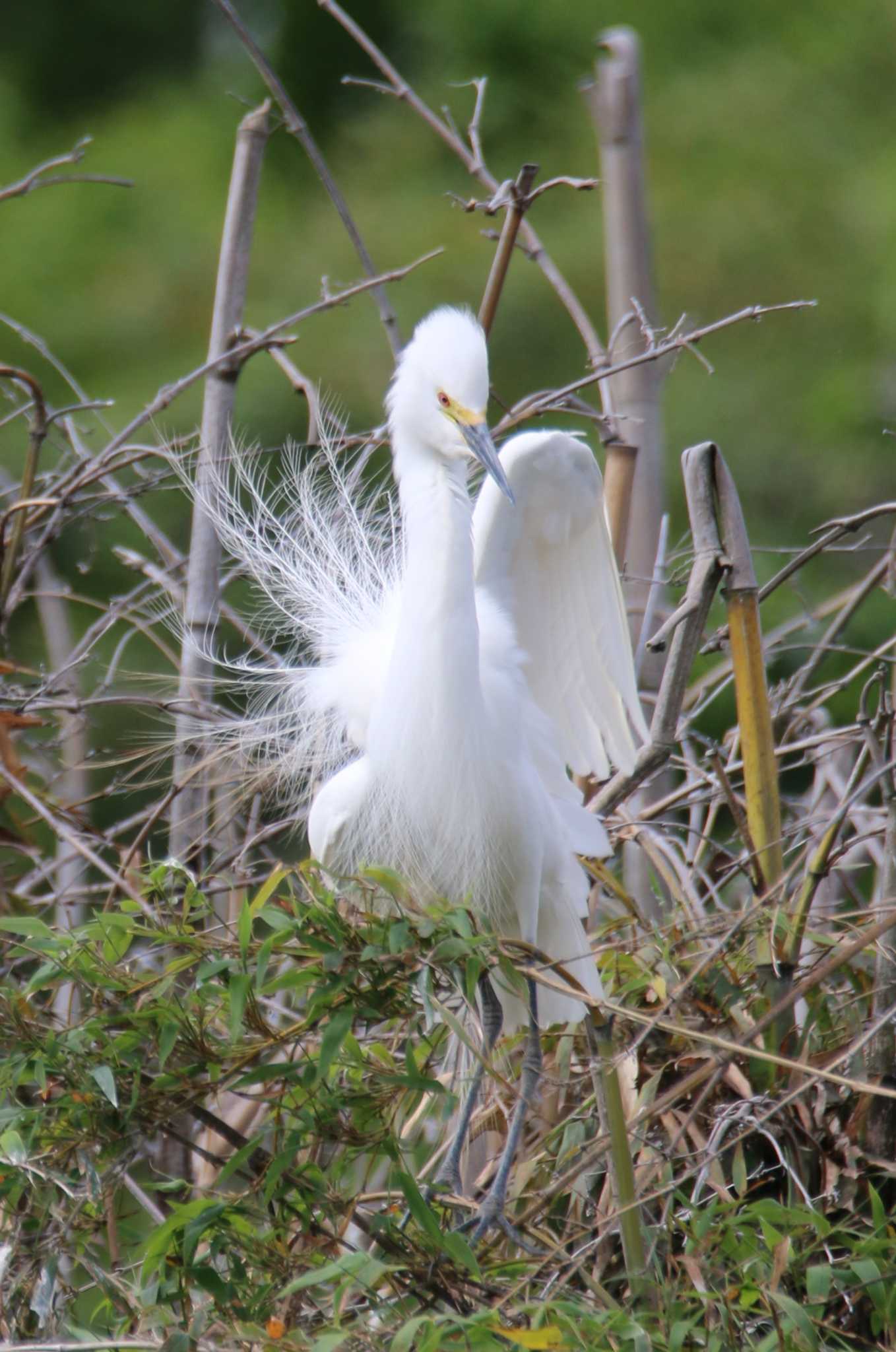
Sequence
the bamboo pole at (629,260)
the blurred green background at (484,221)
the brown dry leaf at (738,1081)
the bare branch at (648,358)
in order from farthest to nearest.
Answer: the blurred green background at (484,221)
the bamboo pole at (629,260)
the bare branch at (648,358)
the brown dry leaf at (738,1081)

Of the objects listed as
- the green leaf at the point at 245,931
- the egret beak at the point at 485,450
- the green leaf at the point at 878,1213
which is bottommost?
the green leaf at the point at 878,1213

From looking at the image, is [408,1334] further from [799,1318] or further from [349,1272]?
[799,1318]

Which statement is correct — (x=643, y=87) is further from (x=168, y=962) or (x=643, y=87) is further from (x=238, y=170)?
(x=168, y=962)

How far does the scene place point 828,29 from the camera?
5152 mm

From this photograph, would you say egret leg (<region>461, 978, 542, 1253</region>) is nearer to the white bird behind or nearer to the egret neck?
the white bird behind

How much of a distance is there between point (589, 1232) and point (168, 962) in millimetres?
528

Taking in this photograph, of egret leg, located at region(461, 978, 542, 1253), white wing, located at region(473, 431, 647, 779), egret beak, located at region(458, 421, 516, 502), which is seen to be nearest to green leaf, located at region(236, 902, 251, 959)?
Answer: egret leg, located at region(461, 978, 542, 1253)

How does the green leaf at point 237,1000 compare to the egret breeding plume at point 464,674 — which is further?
the egret breeding plume at point 464,674

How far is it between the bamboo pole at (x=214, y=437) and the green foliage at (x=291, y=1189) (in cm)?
63

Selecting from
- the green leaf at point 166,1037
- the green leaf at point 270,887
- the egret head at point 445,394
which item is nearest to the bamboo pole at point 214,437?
the egret head at point 445,394

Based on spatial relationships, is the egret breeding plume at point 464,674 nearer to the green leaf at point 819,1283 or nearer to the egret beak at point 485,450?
the egret beak at point 485,450

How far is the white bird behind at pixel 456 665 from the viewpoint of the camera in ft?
6.02

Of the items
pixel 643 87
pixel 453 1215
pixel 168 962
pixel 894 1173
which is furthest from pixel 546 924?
pixel 643 87

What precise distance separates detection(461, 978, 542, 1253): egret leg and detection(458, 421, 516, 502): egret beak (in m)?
0.56
